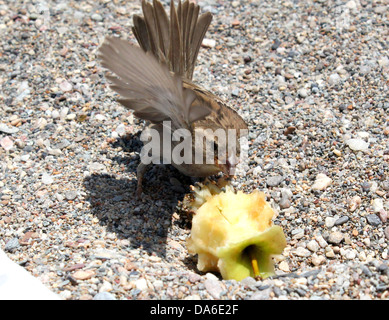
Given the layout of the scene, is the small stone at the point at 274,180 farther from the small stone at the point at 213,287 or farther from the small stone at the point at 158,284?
the small stone at the point at 158,284

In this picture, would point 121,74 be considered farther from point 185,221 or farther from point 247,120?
point 247,120

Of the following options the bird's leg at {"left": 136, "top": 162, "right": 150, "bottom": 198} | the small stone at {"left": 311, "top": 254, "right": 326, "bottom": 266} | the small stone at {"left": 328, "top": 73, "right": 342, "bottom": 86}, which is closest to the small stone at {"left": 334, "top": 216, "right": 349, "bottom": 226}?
the small stone at {"left": 311, "top": 254, "right": 326, "bottom": 266}

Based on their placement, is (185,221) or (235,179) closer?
(185,221)

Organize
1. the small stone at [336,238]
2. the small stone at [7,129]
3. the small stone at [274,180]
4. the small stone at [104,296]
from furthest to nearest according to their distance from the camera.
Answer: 1. the small stone at [7,129]
2. the small stone at [274,180]
3. the small stone at [336,238]
4. the small stone at [104,296]

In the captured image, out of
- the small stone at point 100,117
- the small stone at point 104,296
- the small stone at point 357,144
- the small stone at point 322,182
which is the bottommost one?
the small stone at point 104,296

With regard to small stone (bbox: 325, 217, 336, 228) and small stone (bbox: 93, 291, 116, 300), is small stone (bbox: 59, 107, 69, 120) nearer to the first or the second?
small stone (bbox: 93, 291, 116, 300)

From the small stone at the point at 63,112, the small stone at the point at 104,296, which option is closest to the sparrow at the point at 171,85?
the small stone at the point at 63,112

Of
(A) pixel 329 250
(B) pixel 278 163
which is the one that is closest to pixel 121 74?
(B) pixel 278 163
